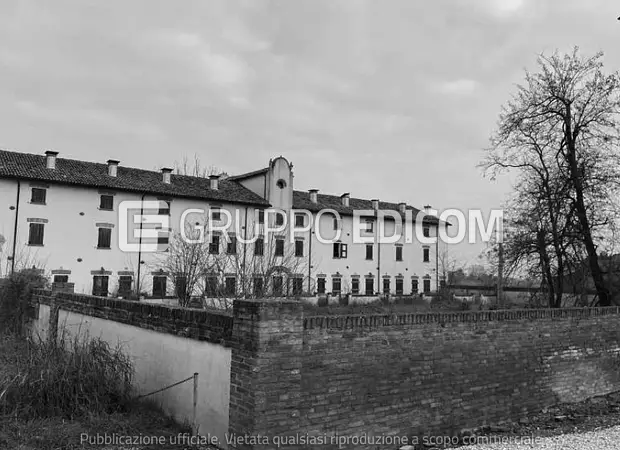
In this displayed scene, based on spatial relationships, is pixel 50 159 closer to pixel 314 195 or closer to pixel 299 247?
pixel 299 247

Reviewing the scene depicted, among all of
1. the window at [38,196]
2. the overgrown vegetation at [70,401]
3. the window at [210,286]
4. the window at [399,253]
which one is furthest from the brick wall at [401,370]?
the window at [399,253]

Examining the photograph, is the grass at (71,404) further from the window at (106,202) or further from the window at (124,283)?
the window at (106,202)

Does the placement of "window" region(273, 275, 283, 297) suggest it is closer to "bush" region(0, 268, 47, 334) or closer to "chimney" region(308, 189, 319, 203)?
"bush" region(0, 268, 47, 334)

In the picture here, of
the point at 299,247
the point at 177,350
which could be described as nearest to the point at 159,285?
the point at 299,247

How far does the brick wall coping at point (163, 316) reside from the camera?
22.5 feet

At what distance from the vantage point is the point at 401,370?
770cm

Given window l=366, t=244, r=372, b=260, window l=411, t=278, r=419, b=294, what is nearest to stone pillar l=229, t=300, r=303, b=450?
window l=366, t=244, r=372, b=260

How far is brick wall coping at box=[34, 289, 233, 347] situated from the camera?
6871 mm

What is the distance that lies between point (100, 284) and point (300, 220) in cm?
1651

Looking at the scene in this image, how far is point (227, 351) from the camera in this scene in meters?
6.66

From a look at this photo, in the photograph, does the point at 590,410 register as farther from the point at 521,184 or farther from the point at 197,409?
the point at 521,184

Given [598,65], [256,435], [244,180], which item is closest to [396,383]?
[256,435]

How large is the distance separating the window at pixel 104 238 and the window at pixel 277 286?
17.8m

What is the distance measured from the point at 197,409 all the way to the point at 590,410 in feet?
26.5
